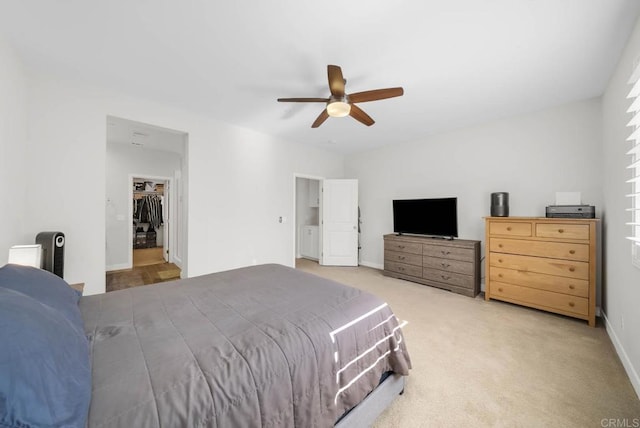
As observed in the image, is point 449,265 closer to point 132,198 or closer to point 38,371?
point 38,371

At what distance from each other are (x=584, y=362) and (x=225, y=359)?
274cm

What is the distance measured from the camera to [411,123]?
3682mm

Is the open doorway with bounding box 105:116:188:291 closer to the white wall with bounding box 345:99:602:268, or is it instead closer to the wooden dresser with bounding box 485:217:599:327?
the white wall with bounding box 345:99:602:268

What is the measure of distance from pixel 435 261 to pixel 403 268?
0.56m

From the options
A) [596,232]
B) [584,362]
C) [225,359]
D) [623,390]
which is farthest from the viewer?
[596,232]

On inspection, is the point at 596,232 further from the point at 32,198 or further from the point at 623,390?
the point at 32,198

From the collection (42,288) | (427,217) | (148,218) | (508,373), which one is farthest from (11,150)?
(148,218)

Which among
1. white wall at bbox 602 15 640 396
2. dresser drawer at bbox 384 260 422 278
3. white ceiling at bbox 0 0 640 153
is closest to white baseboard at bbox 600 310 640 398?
white wall at bbox 602 15 640 396

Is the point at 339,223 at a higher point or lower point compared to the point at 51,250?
higher

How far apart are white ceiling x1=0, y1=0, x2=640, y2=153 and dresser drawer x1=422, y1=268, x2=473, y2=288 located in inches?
92.4

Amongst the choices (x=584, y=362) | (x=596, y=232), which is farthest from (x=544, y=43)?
(x=584, y=362)

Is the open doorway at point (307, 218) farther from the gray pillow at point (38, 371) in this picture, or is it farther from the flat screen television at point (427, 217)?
the gray pillow at point (38, 371)

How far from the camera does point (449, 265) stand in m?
3.64

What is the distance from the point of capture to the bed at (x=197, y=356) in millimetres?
689
